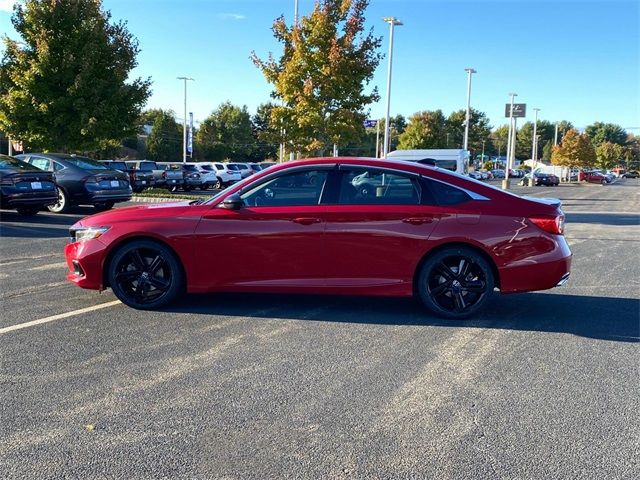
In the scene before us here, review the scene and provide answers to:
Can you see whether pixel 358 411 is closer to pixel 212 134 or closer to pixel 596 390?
pixel 596 390

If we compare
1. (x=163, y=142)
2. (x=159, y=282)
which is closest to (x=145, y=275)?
(x=159, y=282)

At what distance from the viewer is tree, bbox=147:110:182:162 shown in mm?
63469

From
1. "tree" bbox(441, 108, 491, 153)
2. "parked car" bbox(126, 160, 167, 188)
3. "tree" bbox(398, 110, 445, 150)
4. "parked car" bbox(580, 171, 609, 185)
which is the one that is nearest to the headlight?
"parked car" bbox(126, 160, 167, 188)

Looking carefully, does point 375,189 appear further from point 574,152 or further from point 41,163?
point 574,152

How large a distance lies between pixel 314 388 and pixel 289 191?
7.54 feet

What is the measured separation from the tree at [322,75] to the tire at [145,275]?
1353 cm

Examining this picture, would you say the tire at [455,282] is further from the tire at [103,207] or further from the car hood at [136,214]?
the tire at [103,207]

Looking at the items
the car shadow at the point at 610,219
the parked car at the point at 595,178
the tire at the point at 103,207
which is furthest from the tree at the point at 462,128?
the tire at the point at 103,207

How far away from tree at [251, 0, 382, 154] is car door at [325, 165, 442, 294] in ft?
44.3

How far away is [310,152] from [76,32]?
8942mm

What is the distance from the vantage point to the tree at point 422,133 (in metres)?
71.8

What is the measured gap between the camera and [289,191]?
5.65 metres

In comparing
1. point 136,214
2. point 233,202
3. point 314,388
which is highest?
point 233,202

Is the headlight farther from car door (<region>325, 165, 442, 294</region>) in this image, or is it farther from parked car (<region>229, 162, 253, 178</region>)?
parked car (<region>229, 162, 253, 178</region>)
